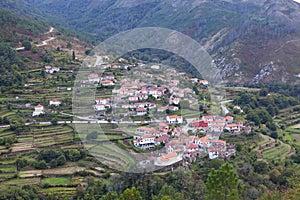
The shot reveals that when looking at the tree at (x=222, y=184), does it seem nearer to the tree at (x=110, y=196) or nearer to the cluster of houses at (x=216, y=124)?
the tree at (x=110, y=196)

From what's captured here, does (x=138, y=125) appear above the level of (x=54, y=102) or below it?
below

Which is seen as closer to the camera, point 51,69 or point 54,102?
point 54,102

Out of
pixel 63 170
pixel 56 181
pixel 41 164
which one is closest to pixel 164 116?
pixel 63 170

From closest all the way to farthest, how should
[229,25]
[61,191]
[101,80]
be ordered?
[61,191] → [101,80] → [229,25]

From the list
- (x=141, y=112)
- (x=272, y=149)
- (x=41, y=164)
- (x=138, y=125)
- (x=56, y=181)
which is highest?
(x=141, y=112)

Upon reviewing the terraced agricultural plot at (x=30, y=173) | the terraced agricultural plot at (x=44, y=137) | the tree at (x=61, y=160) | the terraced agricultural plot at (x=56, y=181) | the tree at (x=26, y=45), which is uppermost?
the tree at (x=26, y=45)

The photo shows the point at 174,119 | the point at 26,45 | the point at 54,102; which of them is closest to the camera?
the point at 174,119

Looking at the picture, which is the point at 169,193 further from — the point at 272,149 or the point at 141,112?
the point at 141,112

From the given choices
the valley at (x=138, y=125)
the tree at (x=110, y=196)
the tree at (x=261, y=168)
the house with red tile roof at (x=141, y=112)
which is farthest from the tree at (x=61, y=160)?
the tree at (x=261, y=168)

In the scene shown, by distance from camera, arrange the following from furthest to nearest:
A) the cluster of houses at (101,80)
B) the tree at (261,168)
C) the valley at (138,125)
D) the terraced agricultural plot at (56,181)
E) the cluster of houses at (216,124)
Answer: the cluster of houses at (101,80) → the cluster of houses at (216,124) → the tree at (261,168) → the terraced agricultural plot at (56,181) → the valley at (138,125)
